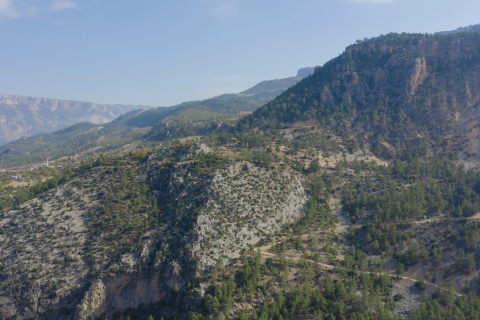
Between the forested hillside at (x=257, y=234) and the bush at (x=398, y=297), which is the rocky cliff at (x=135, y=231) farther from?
the bush at (x=398, y=297)

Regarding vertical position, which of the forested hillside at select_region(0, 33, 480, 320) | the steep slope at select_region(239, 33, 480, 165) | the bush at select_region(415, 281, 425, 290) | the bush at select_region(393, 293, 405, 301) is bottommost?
the bush at select_region(393, 293, 405, 301)

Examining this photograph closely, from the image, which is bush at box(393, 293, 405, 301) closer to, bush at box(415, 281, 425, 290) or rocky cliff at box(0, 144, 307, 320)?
bush at box(415, 281, 425, 290)

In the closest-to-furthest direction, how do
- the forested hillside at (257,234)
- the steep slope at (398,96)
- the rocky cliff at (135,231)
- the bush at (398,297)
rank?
the forested hillside at (257,234) → the rocky cliff at (135,231) → the bush at (398,297) → the steep slope at (398,96)

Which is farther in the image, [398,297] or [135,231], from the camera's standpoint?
[135,231]

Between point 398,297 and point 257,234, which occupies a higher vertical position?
point 257,234

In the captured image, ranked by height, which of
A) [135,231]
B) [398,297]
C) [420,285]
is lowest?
[398,297]

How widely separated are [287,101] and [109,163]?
4626 inches

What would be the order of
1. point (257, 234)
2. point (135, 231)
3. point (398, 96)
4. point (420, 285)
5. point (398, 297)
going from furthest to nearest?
point (398, 96)
point (257, 234)
point (135, 231)
point (420, 285)
point (398, 297)

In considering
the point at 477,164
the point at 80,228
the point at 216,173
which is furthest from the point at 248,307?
the point at 477,164

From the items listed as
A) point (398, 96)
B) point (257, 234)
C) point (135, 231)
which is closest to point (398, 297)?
point (257, 234)

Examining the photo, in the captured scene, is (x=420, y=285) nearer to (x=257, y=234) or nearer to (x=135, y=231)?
(x=257, y=234)

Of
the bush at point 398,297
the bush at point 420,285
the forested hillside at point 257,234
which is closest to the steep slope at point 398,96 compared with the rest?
the forested hillside at point 257,234

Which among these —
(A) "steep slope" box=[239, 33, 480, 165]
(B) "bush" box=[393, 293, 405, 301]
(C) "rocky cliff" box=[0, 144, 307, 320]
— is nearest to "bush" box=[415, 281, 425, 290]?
(B) "bush" box=[393, 293, 405, 301]

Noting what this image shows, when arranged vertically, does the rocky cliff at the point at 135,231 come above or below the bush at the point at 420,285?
above
